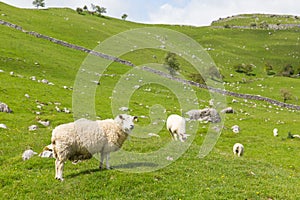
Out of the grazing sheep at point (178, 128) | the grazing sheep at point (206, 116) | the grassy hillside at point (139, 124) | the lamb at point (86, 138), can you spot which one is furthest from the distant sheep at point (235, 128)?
the lamb at point (86, 138)

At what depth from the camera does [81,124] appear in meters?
14.5

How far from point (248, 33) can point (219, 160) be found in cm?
14374

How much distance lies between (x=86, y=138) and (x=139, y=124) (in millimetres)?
22573

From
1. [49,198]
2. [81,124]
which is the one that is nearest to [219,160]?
[81,124]

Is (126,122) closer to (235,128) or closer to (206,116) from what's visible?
(235,128)

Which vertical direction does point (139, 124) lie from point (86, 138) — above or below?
below

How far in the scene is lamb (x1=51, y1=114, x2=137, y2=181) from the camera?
13.8 meters

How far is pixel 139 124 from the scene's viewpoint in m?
36.6

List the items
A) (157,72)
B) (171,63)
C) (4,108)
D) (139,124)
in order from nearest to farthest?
(4,108), (139,124), (157,72), (171,63)

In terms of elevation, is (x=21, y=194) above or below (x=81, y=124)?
below

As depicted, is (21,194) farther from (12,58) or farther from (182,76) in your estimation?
(182,76)

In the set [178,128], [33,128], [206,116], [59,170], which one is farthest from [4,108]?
[206,116]

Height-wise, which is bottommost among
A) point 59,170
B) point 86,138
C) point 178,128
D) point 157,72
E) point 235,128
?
point 59,170

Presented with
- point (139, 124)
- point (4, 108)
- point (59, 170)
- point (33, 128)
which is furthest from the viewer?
point (139, 124)
